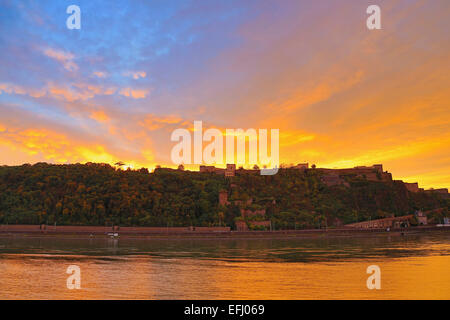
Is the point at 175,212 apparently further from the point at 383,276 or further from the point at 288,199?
the point at 383,276

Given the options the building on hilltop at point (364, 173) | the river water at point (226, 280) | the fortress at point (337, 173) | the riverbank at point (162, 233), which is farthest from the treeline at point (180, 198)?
the river water at point (226, 280)

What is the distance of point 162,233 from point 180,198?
19484mm

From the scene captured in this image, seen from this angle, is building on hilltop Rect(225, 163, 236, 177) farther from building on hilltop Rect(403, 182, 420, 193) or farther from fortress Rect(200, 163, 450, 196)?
building on hilltop Rect(403, 182, 420, 193)

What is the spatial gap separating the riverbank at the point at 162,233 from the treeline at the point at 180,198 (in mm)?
4463

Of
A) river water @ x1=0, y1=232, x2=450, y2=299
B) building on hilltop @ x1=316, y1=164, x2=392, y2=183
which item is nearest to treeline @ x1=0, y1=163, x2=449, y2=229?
building on hilltop @ x1=316, y1=164, x2=392, y2=183

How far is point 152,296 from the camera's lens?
17547 millimetres

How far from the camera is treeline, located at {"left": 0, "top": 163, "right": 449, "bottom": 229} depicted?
266ft

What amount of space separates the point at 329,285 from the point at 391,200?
96916 millimetres

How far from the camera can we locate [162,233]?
7100cm

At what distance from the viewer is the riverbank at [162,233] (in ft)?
227

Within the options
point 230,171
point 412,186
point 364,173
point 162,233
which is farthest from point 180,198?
point 412,186

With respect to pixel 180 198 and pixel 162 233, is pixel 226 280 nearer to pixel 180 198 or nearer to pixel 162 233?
pixel 162 233

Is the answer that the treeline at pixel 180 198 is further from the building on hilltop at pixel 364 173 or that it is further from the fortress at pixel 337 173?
the building on hilltop at pixel 364 173

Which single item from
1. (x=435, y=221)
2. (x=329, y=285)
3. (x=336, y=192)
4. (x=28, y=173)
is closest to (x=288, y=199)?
(x=336, y=192)
